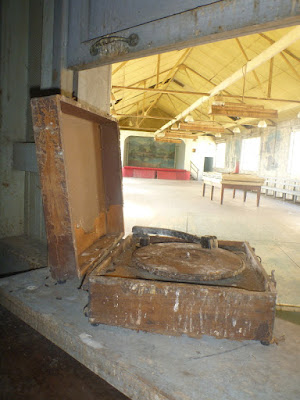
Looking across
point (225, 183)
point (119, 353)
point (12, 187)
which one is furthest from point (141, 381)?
point (225, 183)

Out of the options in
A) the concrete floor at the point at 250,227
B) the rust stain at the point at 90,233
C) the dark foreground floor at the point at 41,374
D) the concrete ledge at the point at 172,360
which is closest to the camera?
the concrete ledge at the point at 172,360

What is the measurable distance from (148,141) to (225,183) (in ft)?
78.2

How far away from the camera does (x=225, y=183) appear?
983cm

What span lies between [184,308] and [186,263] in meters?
0.42

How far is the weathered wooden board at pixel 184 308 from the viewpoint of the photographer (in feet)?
5.37

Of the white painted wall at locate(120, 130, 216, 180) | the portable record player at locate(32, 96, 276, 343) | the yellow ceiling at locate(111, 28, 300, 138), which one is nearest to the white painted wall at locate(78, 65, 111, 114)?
the portable record player at locate(32, 96, 276, 343)

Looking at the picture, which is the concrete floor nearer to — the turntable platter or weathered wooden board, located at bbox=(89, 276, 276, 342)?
the turntable platter

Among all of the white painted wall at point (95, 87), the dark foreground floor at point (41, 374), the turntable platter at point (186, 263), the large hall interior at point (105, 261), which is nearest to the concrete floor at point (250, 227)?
the large hall interior at point (105, 261)

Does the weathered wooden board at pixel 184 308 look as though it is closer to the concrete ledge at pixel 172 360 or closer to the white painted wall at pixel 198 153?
the concrete ledge at pixel 172 360

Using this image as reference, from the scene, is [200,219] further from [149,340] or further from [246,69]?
[149,340]

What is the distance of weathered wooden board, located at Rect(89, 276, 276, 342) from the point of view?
5.37 ft

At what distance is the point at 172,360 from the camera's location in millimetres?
1599

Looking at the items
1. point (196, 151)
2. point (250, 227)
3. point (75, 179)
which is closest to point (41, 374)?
point (75, 179)

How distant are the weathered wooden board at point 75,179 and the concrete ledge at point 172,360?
369mm
